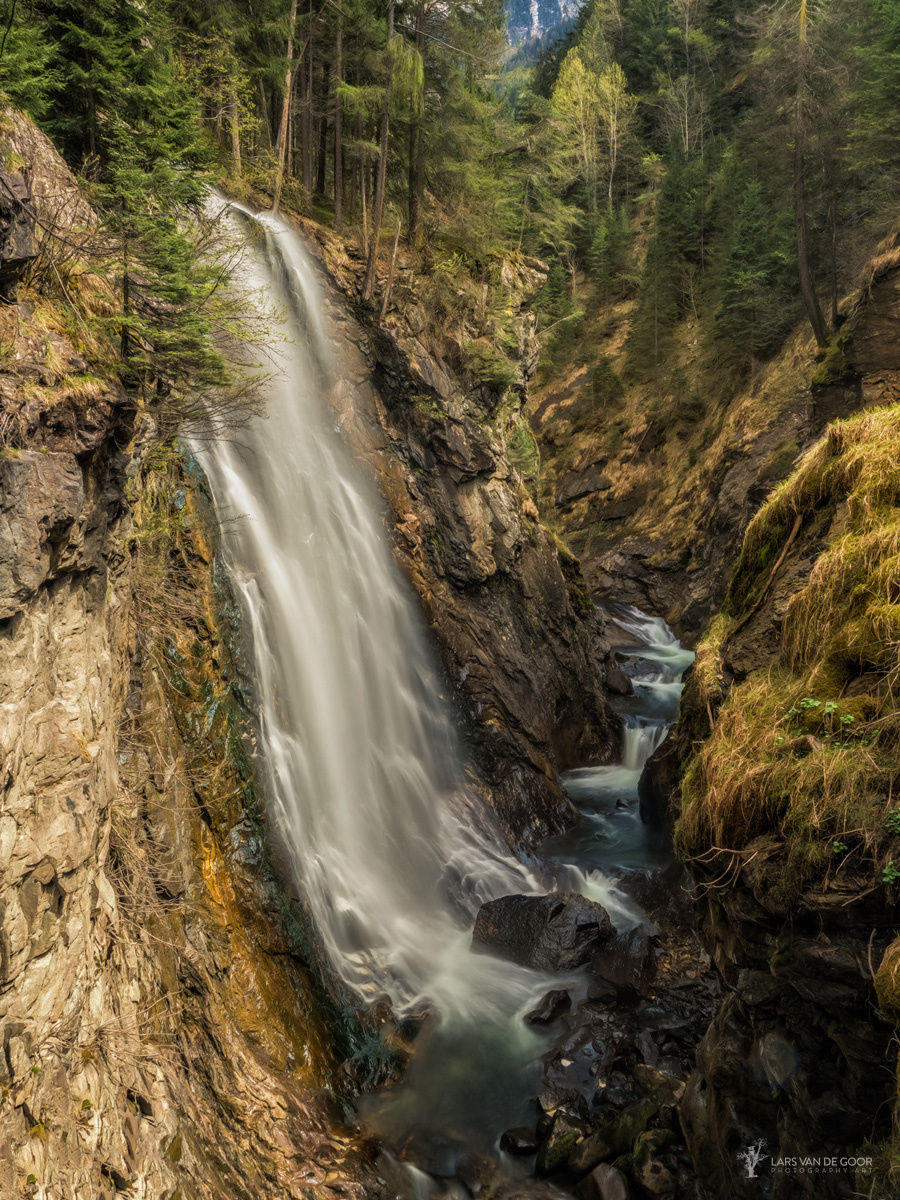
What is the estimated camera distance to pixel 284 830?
8.68 m

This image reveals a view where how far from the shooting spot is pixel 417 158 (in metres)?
17.1

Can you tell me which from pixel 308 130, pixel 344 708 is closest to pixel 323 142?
pixel 308 130

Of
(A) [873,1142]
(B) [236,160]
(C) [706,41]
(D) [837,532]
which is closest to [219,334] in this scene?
(B) [236,160]

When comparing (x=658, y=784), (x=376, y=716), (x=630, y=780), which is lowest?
(x=630, y=780)

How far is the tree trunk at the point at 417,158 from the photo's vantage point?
54.3 ft

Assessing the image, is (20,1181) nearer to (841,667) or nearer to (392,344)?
(841,667)

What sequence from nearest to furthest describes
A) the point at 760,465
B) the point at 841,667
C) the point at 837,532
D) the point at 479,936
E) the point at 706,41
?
the point at 841,667, the point at 837,532, the point at 479,936, the point at 760,465, the point at 706,41

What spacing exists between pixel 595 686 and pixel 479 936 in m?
7.91

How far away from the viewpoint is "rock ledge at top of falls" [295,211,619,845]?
1331cm

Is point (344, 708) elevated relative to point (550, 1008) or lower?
elevated

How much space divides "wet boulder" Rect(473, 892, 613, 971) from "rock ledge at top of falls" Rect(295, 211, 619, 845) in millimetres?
2504

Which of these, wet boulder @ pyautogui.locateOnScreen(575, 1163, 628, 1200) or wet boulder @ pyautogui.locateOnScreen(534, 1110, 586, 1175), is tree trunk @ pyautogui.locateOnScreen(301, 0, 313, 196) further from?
wet boulder @ pyautogui.locateOnScreen(575, 1163, 628, 1200)

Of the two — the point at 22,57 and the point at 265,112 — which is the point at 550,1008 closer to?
the point at 22,57

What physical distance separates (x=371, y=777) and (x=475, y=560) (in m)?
5.50
